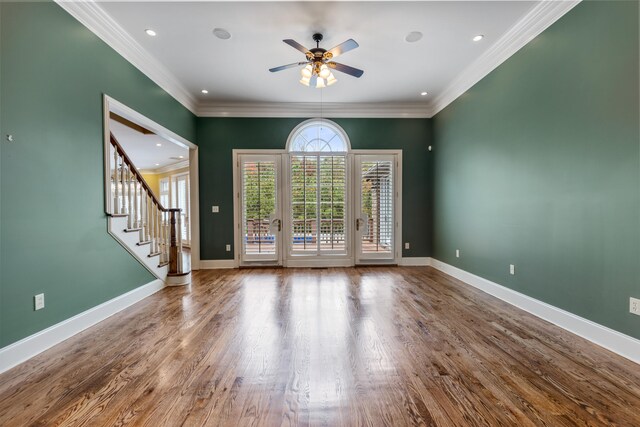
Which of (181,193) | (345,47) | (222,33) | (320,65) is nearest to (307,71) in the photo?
(320,65)

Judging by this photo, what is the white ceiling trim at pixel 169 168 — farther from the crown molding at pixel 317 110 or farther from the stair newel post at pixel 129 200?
the stair newel post at pixel 129 200

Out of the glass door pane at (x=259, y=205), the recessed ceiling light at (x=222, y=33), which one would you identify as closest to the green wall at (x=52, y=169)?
the recessed ceiling light at (x=222, y=33)

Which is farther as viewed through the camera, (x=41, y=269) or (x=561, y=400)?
(x=41, y=269)

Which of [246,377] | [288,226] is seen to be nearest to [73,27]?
[246,377]

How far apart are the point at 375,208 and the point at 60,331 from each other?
4.61 m

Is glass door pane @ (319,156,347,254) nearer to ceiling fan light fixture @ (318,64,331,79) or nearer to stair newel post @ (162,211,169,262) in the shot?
ceiling fan light fixture @ (318,64,331,79)

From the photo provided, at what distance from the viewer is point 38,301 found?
2090 millimetres

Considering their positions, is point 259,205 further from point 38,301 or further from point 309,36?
point 38,301

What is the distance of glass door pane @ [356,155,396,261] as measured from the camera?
206 inches

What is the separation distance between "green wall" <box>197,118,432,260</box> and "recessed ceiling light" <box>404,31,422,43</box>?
214 centimetres

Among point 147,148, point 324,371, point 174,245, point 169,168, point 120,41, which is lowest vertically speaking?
point 324,371

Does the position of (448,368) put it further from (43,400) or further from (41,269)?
(41,269)

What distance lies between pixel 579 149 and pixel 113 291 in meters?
4.88

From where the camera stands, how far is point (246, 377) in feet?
5.73
